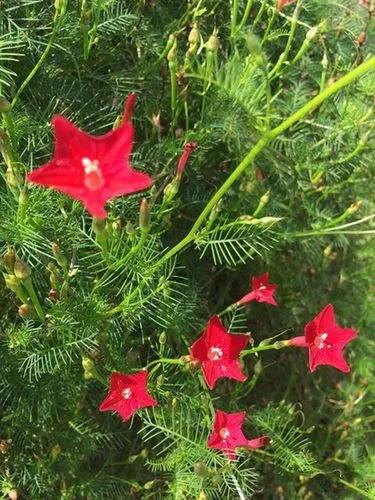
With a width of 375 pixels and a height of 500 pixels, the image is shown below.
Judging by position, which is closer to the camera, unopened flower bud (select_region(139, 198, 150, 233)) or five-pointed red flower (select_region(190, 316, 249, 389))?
unopened flower bud (select_region(139, 198, 150, 233))

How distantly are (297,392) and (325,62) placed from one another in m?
0.84

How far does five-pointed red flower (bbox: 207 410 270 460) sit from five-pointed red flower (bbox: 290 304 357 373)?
15cm

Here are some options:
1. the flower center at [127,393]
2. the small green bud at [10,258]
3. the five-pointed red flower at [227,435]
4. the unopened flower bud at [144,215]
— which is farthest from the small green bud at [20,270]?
the five-pointed red flower at [227,435]

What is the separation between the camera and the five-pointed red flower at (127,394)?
3.45ft

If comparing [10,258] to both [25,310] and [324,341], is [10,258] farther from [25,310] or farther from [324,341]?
[324,341]

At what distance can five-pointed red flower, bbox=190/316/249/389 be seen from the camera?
1.05m

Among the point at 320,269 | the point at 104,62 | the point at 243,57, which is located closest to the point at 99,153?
the point at 104,62

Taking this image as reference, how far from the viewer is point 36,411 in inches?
49.2

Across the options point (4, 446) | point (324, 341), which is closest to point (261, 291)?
point (324, 341)

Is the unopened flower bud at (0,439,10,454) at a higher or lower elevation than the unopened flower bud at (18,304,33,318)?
lower

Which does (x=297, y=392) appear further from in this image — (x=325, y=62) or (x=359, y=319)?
(x=325, y=62)

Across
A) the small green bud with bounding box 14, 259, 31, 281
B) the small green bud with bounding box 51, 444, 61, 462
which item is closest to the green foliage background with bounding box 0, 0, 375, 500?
the small green bud with bounding box 51, 444, 61, 462

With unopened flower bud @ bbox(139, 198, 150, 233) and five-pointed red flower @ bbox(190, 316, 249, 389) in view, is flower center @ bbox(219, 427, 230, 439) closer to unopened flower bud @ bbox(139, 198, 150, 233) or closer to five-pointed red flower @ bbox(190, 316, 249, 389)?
five-pointed red flower @ bbox(190, 316, 249, 389)

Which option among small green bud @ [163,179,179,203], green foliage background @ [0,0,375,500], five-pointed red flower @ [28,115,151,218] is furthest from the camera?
green foliage background @ [0,0,375,500]
